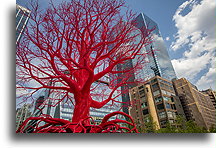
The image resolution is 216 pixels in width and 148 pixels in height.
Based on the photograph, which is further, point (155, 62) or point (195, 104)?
point (155, 62)

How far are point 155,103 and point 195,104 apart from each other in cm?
50

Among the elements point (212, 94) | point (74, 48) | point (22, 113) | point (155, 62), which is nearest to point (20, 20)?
point (74, 48)

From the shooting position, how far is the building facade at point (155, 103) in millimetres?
1841

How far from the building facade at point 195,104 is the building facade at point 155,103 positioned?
0.28 ft

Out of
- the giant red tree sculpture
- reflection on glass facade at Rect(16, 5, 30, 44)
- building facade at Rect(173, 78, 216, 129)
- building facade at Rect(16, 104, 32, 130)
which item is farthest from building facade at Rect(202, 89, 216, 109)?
reflection on glass facade at Rect(16, 5, 30, 44)

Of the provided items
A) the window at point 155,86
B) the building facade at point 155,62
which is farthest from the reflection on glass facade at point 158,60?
the window at point 155,86

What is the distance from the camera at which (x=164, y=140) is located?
55.6 inches

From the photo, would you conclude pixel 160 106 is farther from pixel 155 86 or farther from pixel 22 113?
pixel 22 113

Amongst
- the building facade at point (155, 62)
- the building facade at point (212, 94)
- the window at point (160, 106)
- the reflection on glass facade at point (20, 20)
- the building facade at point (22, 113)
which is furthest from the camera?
the window at point (160, 106)

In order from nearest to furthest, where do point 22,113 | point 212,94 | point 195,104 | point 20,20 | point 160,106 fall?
point 22,113 → point 20,20 → point 212,94 → point 195,104 → point 160,106

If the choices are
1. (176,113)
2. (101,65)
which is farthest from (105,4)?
(176,113)

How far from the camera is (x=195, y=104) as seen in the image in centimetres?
183

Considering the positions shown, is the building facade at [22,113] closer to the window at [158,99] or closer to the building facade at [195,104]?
the window at [158,99]

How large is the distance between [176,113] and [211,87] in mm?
522
